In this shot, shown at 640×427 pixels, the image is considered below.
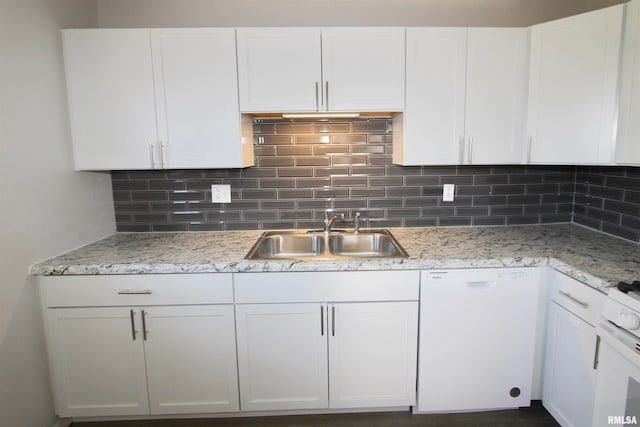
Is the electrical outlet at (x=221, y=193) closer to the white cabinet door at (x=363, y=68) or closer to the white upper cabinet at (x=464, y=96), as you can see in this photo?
the white cabinet door at (x=363, y=68)

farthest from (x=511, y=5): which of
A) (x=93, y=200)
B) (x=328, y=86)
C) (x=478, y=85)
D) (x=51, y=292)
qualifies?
(x=51, y=292)

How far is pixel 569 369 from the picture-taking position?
→ 166 centimetres

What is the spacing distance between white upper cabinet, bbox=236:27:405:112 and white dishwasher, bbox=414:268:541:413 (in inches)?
41.7

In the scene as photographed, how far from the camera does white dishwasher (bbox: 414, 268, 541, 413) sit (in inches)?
69.4

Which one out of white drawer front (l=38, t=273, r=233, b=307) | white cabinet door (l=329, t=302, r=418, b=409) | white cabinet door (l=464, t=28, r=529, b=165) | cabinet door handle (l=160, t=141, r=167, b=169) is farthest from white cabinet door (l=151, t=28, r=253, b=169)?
white cabinet door (l=464, t=28, r=529, b=165)

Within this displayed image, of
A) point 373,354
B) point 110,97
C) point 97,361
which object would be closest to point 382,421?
point 373,354

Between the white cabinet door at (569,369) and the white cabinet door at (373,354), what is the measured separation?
686 millimetres

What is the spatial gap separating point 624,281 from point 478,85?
3.93 feet

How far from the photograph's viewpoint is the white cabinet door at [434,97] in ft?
6.39

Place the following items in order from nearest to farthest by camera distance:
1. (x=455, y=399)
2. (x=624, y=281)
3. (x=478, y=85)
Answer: (x=624, y=281), (x=455, y=399), (x=478, y=85)

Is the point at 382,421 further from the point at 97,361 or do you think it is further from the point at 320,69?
the point at 320,69

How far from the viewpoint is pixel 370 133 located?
232 centimetres

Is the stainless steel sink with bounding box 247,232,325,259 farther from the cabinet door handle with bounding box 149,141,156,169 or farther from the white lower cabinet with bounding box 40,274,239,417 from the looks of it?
the cabinet door handle with bounding box 149,141,156,169

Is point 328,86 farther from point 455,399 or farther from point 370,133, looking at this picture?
point 455,399
